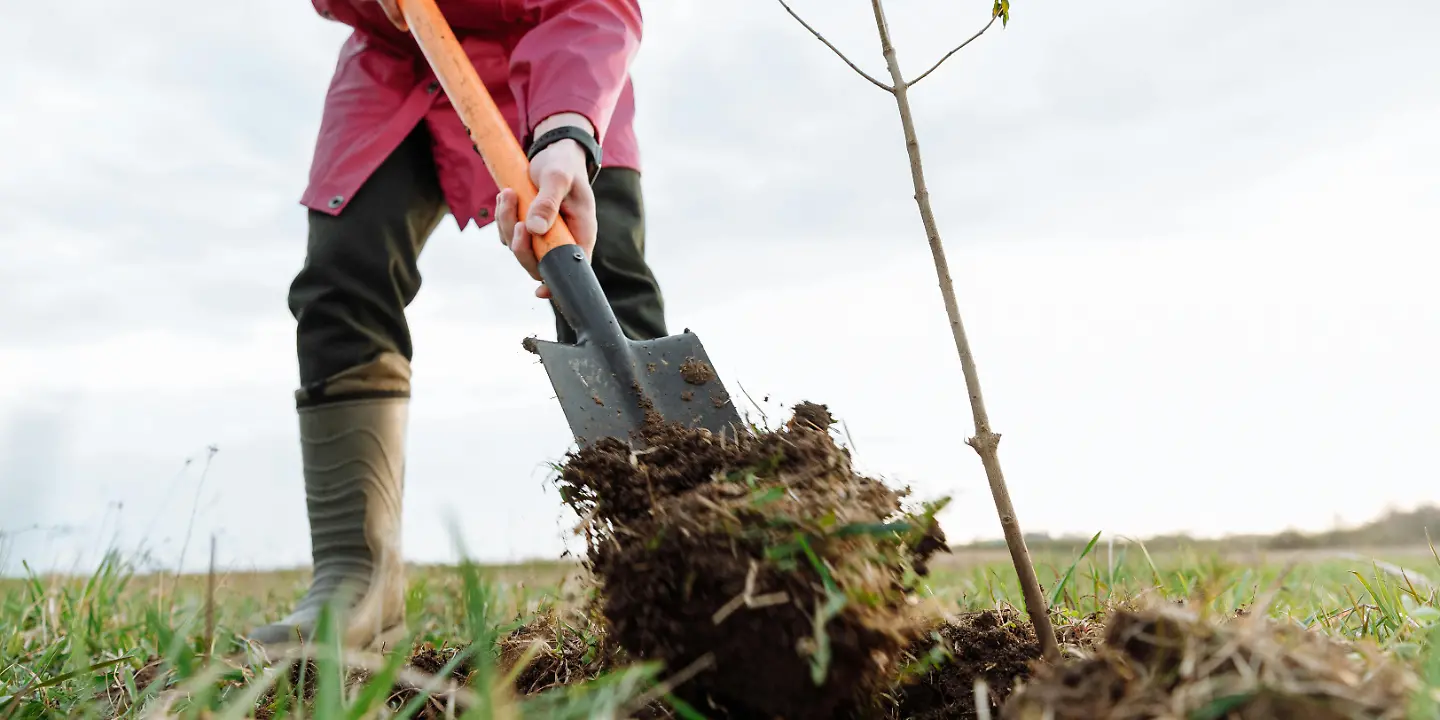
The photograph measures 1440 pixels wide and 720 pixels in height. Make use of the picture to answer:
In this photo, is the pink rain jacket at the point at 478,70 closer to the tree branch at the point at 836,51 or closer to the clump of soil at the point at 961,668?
the tree branch at the point at 836,51

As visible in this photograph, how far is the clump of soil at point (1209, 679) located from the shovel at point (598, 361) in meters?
0.69

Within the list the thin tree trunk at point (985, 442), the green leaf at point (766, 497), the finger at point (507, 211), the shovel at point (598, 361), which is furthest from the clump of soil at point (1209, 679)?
the finger at point (507, 211)

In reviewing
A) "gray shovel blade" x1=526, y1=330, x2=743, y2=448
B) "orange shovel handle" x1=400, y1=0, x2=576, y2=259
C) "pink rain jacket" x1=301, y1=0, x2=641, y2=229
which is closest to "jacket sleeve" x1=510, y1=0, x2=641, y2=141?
"pink rain jacket" x1=301, y1=0, x2=641, y2=229

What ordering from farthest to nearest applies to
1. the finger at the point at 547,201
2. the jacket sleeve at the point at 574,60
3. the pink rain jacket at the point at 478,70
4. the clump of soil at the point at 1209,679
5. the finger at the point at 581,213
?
1. the pink rain jacket at the point at 478,70
2. the jacket sleeve at the point at 574,60
3. the finger at the point at 581,213
4. the finger at the point at 547,201
5. the clump of soil at the point at 1209,679

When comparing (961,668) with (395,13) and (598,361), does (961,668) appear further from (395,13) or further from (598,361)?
(395,13)

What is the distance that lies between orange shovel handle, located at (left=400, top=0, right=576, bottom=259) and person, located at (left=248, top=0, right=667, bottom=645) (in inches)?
6.3

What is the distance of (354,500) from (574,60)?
4.54ft

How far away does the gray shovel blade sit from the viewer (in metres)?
1.82

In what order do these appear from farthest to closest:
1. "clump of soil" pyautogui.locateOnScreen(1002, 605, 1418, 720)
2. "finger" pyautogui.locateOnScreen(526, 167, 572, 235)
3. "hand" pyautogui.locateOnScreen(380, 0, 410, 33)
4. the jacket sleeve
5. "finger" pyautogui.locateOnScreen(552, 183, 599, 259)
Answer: "hand" pyautogui.locateOnScreen(380, 0, 410, 33) < the jacket sleeve < "finger" pyautogui.locateOnScreen(552, 183, 599, 259) < "finger" pyautogui.locateOnScreen(526, 167, 572, 235) < "clump of soil" pyautogui.locateOnScreen(1002, 605, 1418, 720)

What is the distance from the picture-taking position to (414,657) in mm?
1936

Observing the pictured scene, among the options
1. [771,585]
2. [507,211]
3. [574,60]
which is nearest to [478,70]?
[574,60]

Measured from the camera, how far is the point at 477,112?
7.54 ft

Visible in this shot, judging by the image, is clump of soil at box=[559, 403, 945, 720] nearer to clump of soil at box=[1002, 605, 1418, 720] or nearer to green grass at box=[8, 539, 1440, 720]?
green grass at box=[8, 539, 1440, 720]

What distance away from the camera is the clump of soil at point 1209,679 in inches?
36.2
